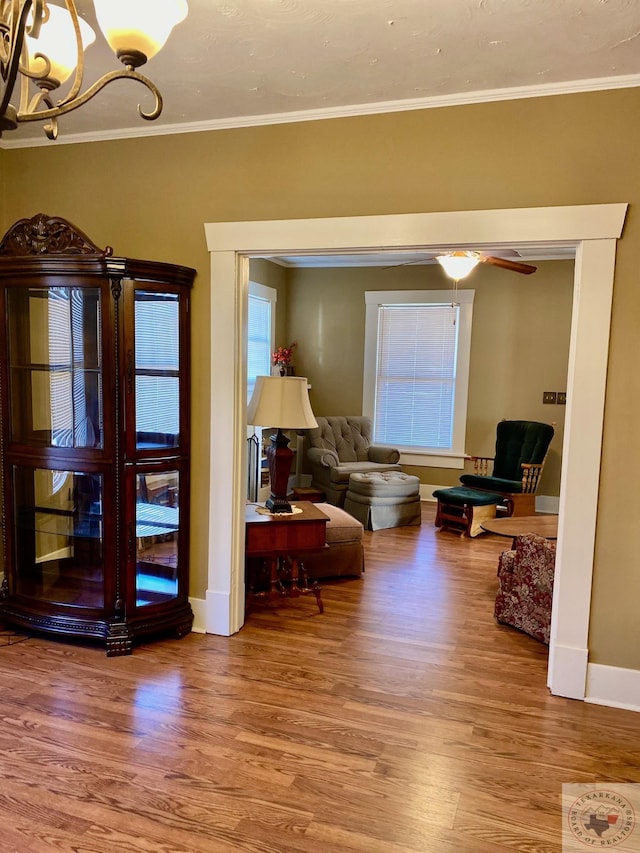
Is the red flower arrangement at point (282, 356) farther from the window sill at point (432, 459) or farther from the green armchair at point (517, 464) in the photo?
the green armchair at point (517, 464)

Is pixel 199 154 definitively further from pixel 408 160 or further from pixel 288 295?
pixel 288 295

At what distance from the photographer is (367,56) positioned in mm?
2461

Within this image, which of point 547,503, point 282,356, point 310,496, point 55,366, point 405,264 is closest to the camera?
point 55,366

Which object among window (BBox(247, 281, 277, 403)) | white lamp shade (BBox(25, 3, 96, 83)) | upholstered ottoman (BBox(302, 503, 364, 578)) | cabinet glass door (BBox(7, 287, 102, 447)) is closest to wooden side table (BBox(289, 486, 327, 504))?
window (BBox(247, 281, 277, 403))

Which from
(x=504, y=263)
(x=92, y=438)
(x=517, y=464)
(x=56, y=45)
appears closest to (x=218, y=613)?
(x=92, y=438)

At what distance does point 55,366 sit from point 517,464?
14.9 ft

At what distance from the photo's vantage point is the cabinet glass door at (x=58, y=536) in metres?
3.25

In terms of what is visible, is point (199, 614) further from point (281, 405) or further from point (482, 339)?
point (482, 339)

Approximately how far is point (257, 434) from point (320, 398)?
5.05 ft

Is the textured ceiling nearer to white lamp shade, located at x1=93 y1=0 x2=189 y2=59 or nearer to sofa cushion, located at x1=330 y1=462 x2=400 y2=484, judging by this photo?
white lamp shade, located at x1=93 y1=0 x2=189 y2=59

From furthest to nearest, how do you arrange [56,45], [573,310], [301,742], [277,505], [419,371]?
[419,371]
[277,505]
[573,310]
[301,742]
[56,45]

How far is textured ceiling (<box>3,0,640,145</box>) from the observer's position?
7.04 ft

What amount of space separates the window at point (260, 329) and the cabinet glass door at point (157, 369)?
3.13 metres

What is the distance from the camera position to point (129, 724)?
254 centimetres
